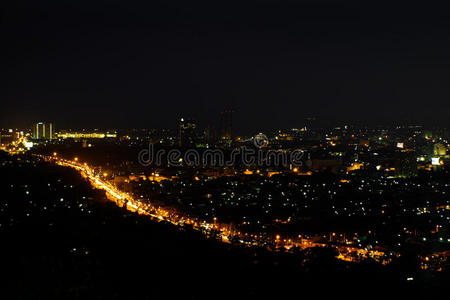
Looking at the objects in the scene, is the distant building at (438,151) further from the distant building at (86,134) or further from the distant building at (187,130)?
the distant building at (86,134)

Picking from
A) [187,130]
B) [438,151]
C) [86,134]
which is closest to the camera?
[438,151]

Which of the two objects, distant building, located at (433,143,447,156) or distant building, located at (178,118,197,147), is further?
distant building, located at (178,118,197,147)

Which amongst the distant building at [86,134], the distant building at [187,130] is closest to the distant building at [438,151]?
the distant building at [187,130]

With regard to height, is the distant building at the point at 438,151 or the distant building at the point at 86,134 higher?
the distant building at the point at 86,134

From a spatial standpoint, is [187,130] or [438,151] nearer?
[438,151]

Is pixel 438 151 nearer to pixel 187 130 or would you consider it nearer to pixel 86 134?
pixel 187 130

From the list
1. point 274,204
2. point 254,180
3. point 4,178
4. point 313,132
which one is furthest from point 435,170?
point 313,132

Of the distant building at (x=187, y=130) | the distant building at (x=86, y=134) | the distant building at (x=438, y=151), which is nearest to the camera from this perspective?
the distant building at (x=438, y=151)

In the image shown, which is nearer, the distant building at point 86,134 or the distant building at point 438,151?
the distant building at point 438,151

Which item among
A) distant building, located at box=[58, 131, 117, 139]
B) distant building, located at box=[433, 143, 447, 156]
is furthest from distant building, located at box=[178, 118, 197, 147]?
distant building, located at box=[433, 143, 447, 156]

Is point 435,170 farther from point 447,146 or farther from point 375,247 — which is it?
point 375,247

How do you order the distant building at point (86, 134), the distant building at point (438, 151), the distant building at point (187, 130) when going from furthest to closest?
the distant building at point (86, 134) < the distant building at point (187, 130) < the distant building at point (438, 151)

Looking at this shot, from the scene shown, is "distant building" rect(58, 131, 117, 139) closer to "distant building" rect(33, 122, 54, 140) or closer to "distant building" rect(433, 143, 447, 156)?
"distant building" rect(33, 122, 54, 140)

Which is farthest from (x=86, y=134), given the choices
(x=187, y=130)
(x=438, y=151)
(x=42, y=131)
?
(x=438, y=151)
